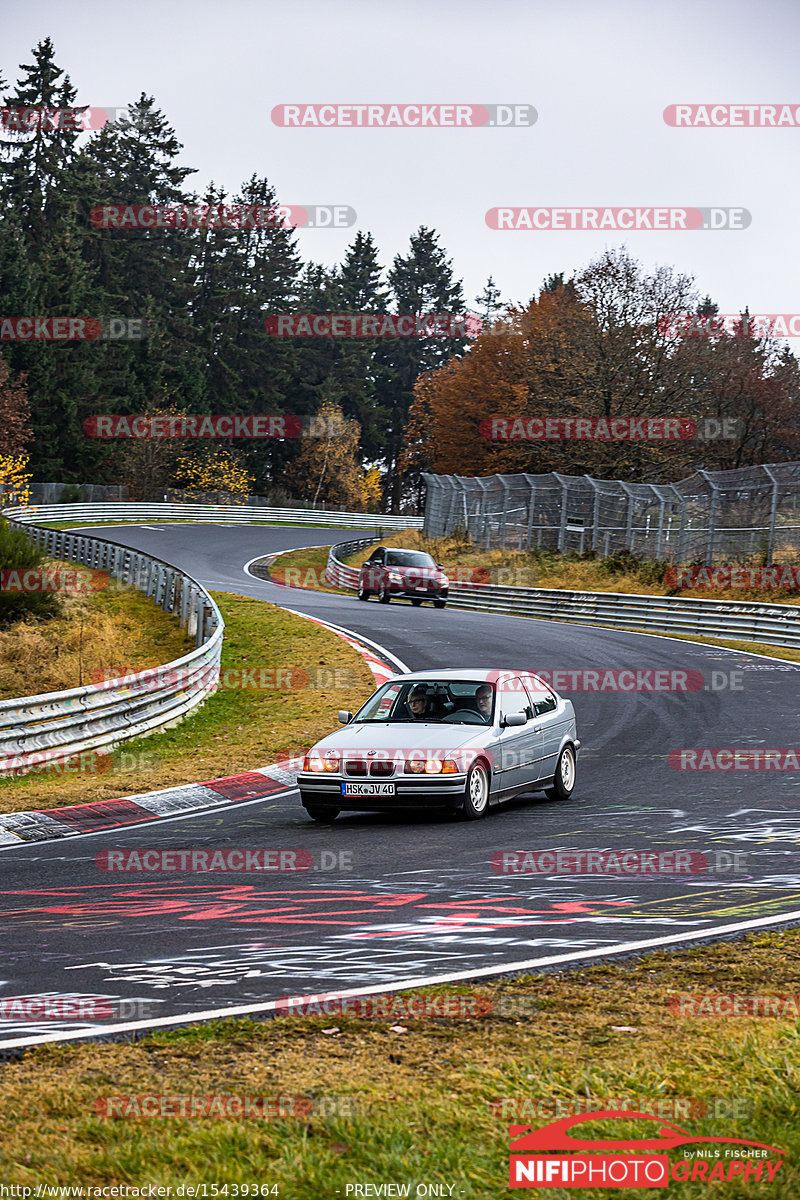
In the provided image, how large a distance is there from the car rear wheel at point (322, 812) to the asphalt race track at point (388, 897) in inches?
4.4

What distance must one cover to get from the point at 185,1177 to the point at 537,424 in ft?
167

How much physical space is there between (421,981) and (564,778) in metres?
7.32

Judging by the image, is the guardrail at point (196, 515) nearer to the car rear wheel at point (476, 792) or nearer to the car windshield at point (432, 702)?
the car windshield at point (432, 702)

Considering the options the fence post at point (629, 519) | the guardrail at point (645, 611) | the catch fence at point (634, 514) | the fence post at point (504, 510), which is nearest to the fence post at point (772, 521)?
the catch fence at point (634, 514)

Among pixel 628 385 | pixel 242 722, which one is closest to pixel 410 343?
pixel 628 385

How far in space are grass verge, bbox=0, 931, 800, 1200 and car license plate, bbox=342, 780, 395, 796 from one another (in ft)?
18.0

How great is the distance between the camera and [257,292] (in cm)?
10406

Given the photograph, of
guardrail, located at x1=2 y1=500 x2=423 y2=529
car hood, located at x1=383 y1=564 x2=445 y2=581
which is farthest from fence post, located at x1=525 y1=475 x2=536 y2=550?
guardrail, located at x1=2 y1=500 x2=423 y2=529

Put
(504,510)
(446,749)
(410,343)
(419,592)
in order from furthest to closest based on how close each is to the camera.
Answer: (410,343) < (504,510) < (419,592) < (446,749)

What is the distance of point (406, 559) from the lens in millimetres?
39375

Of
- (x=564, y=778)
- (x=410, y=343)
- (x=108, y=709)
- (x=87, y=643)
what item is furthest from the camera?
(x=410, y=343)

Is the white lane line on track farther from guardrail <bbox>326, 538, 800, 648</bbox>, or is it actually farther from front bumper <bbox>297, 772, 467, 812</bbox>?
guardrail <bbox>326, 538, 800, 648</bbox>

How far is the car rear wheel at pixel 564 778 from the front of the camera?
12.9m

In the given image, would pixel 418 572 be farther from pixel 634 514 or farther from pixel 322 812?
pixel 322 812
